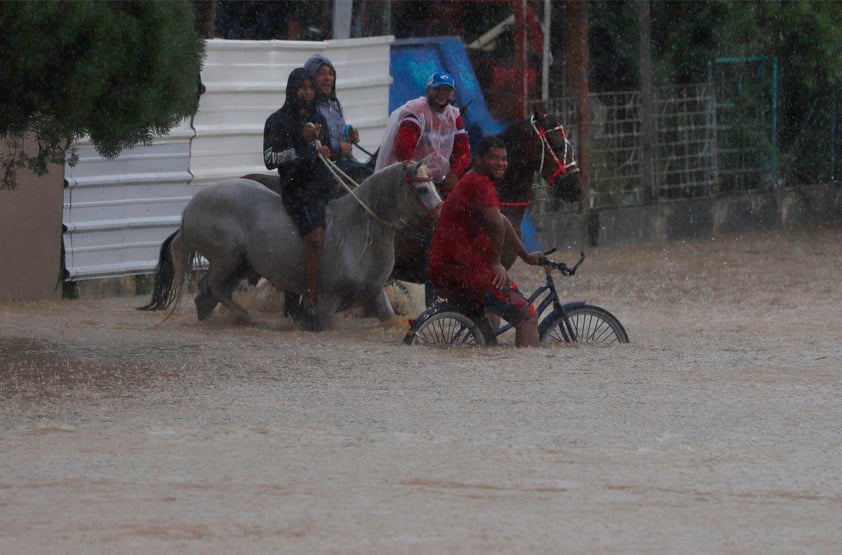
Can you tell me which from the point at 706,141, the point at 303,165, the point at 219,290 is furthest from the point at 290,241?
the point at 706,141

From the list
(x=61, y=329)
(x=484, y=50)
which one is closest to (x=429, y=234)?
(x=61, y=329)

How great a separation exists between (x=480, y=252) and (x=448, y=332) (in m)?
0.56

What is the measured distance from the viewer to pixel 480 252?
9.95 m

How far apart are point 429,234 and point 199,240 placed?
1801 millimetres

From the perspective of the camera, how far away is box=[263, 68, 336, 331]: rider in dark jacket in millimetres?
10922

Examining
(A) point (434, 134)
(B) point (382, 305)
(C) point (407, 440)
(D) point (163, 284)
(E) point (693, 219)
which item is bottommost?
(C) point (407, 440)

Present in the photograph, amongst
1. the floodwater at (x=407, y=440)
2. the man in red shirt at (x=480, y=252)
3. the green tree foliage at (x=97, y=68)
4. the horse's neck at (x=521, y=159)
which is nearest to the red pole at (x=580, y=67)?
the floodwater at (x=407, y=440)

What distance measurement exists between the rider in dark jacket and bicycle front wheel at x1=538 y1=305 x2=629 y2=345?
6.05 feet

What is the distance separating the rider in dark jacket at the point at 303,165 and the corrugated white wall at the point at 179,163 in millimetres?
3022

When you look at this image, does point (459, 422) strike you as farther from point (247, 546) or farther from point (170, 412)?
point (247, 546)

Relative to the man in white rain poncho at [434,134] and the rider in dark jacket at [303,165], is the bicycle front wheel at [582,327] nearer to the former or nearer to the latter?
the man in white rain poncho at [434,134]

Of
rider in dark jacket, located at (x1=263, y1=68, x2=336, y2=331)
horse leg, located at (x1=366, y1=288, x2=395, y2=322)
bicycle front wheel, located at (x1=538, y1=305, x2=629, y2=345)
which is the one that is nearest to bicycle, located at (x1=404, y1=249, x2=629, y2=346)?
bicycle front wheel, located at (x1=538, y1=305, x2=629, y2=345)

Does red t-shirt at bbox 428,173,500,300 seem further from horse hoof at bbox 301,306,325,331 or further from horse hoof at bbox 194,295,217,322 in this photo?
horse hoof at bbox 194,295,217,322

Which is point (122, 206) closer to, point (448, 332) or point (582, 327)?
point (448, 332)
